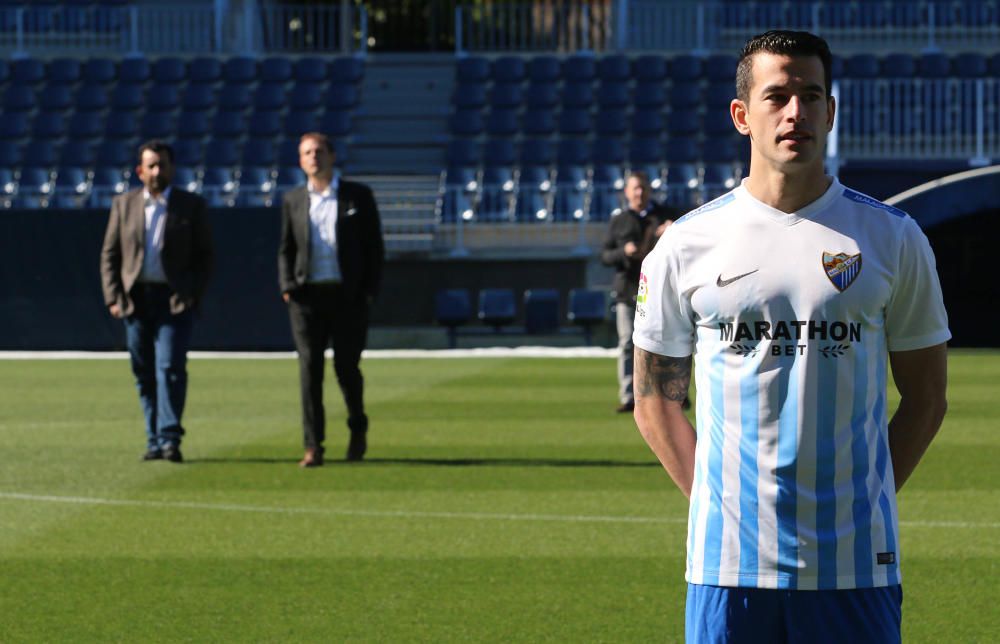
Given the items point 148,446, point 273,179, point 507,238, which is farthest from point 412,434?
point 273,179

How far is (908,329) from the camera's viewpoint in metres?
3.58

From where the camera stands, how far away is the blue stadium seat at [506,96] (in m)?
33.1

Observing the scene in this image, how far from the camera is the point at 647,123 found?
3191cm

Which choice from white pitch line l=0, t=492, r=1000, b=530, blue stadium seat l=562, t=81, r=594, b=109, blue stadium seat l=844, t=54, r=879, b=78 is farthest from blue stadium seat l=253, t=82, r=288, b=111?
white pitch line l=0, t=492, r=1000, b=530

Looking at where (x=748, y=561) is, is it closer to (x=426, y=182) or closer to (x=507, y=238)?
(x=507, y=238)

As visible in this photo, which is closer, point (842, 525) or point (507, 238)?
point (842, 525)

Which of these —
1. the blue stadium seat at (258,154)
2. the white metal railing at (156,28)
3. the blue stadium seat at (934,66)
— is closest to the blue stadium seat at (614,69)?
the blue stadium seat at (934,66)

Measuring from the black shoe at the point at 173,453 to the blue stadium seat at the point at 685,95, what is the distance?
21454mm

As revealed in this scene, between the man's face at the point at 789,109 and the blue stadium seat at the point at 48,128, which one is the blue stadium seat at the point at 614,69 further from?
the man's face at the point at 789,109

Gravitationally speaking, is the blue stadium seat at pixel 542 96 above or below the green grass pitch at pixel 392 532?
above

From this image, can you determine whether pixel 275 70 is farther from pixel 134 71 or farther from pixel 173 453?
pixel 173 453

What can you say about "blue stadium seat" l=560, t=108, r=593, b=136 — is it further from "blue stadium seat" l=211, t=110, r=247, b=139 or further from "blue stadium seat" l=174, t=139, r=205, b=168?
"blue stadium seat" l=174, t=139, r=205, b=168

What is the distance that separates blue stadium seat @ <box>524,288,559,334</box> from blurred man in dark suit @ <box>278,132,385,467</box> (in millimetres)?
15308

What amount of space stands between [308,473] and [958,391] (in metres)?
8.91
